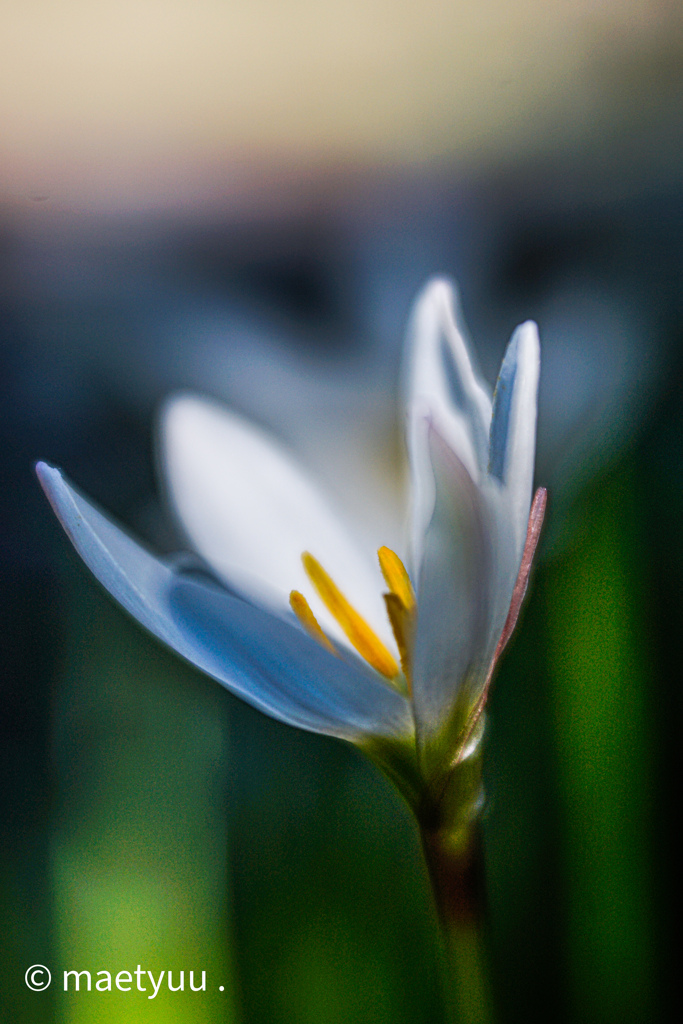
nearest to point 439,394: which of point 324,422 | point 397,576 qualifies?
point 397,576

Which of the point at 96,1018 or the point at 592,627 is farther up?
the point at 592,627

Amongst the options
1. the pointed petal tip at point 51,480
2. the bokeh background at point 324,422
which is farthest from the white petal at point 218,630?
the bokeh background at point 324,422

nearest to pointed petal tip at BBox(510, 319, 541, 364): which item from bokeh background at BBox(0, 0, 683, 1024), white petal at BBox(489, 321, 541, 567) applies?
white petal at BBox(489, 321, 541, 567)

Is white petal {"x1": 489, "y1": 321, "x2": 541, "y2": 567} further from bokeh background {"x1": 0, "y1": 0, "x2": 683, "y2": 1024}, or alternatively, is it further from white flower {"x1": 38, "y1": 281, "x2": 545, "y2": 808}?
bokeh background {"x1": 0, "y1": 0, "x2": 683, "y2": 1024}

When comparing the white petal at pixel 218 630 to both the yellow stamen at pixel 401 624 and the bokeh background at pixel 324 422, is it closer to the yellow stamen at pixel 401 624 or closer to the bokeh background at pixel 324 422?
the yellow stamen at pixel 401 624

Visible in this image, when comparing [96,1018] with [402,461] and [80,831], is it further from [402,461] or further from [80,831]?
[402,461]

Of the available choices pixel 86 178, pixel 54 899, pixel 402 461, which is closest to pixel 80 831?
pixel 54 899
